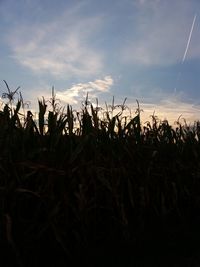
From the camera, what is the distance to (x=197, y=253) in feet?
14.3

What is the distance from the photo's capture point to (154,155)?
474 cm

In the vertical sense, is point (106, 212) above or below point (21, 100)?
below

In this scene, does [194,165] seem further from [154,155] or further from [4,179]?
[4,179]

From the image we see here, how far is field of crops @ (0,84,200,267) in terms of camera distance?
3568mm

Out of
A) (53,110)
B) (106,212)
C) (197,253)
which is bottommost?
(197,253)

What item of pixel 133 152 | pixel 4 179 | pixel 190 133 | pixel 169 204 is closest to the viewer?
pixel 4 179

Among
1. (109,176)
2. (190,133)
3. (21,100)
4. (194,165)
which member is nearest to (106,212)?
(109,176)

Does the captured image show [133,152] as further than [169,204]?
No

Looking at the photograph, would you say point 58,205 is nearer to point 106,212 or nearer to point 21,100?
point 106,212

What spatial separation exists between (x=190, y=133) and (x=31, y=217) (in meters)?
3.10

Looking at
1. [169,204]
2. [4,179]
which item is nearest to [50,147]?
[4,179]

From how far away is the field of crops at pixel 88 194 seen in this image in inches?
140

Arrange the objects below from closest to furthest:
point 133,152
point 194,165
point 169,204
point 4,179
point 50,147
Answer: point 4,179 → point 50,147 → point 133,152 → point 169,204 → point 194,165

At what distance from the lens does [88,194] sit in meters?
4.05
